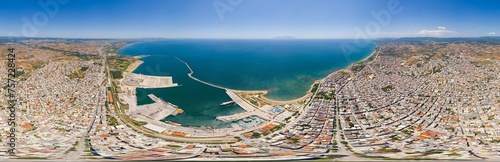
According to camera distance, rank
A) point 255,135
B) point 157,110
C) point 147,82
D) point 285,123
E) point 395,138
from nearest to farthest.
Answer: point 395,138, point 255,135, point 285,123, point 157,110, point 147,82

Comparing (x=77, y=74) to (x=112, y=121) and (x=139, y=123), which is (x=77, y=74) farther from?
(x=139, y=123)

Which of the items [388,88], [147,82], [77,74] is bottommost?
[147,82]

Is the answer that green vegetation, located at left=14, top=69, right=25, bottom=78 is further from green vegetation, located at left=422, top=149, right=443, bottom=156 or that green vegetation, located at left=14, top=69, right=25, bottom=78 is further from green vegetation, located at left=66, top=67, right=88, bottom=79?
green vegetation, located at left=422, top=149, right=443, bottom=156

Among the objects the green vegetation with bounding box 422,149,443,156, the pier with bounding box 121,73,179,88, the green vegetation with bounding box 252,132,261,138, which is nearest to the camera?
the green vegetation with bounding box 422,149,443,156

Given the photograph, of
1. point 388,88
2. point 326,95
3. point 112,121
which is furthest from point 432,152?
point 112,121

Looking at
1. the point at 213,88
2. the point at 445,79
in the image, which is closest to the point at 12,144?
the point at 213,88

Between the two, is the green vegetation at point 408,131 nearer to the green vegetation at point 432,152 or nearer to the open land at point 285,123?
the open land at point 285,123

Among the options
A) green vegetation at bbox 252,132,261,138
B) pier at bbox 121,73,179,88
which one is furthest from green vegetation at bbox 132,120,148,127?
pier at bbox 121,73,179,88

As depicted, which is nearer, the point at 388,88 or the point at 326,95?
the point at 326,95

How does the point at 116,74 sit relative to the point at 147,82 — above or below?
above

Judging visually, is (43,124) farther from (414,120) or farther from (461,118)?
(461,118)

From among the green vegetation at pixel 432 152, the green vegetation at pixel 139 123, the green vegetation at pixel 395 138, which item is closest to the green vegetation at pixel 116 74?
the green vegetation at pixel 139 123

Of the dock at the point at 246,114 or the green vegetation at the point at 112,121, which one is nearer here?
the green vegetation at the point at 112,121
